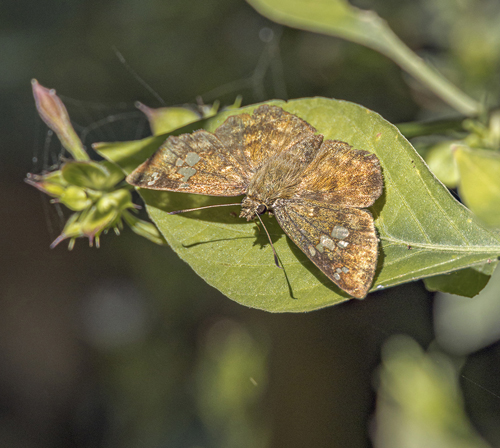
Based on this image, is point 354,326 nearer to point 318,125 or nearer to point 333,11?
point 318,125

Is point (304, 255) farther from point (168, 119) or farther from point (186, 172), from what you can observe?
point (168, 119)

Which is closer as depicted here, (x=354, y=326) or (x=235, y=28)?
(x=354, y=326)

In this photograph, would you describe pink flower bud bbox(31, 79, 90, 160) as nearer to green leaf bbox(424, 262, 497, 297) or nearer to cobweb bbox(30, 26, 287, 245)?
green leaf bbox(424, 262, 497, 297)

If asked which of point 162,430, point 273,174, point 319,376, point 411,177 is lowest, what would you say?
point 162,430

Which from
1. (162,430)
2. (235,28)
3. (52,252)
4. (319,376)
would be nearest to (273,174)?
(319,376)

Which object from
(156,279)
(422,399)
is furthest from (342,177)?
(156,279)

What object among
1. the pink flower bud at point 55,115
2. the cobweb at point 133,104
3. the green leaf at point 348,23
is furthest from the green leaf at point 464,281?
the cobweb at point 133,104
